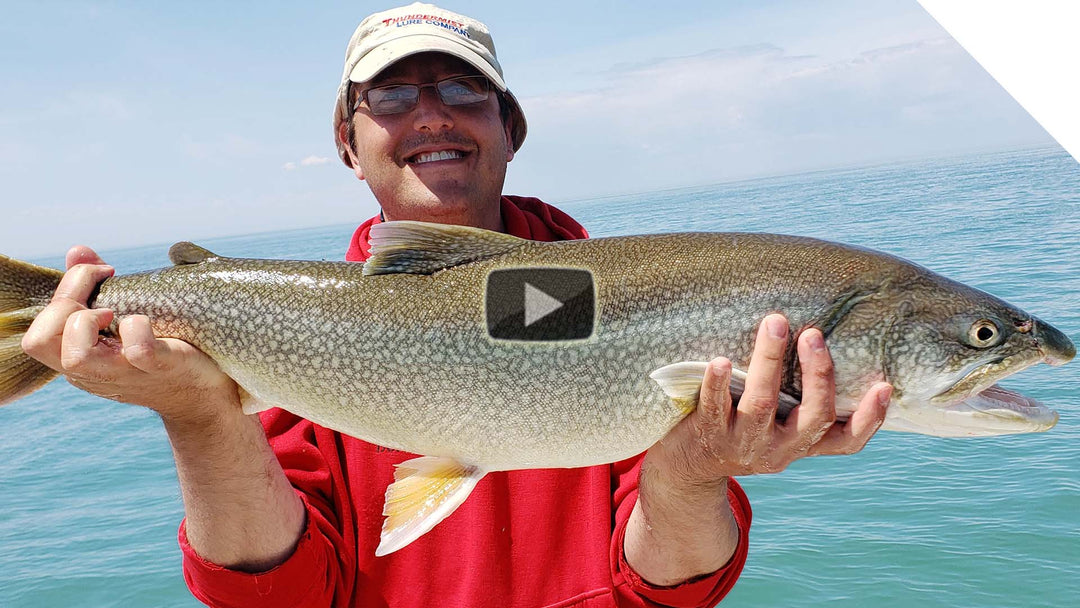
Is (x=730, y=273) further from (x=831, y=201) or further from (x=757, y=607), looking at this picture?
(x=831, y=201)

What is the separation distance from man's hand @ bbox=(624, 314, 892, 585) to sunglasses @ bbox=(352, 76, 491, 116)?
1783 millimetres

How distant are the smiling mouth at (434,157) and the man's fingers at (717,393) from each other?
68.7 inches

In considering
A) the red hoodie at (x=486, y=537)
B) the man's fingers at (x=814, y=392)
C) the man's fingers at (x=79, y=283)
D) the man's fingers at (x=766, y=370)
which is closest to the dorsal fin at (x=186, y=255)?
the man's fingers at (x=79, y=283)

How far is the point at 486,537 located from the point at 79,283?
178cm

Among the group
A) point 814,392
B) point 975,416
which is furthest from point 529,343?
point 975,416

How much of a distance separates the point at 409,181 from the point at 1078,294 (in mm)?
15777

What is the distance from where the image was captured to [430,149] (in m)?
3.43

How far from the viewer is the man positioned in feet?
7.60

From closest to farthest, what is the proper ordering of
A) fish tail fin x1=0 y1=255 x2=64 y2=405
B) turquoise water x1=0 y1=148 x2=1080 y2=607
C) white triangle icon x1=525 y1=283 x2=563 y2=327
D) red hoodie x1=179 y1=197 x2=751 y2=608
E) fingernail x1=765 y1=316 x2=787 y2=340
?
fingernail x1=765 y1=316 x2=787 y2=340, white triangle icon x1=525 y1=283 x2=563 y2=327, fish tail fin x1=0 y1=255 x2=64 y2=405, red hoodie x1=179 y1=197 x2=751 y2=608, turquoise water x1=0 y1=148 x2=1080 y2=607

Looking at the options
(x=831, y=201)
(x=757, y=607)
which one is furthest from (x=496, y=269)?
(x=831, y=201)

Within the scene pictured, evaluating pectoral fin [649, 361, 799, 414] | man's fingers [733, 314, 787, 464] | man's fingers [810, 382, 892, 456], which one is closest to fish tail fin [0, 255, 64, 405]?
pectoral fin [649, 361, 799, 414]

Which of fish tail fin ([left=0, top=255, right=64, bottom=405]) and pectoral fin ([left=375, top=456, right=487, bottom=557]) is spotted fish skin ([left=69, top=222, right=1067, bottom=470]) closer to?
pectoral fin ([left=375, top=456, right=487, bottom=557])

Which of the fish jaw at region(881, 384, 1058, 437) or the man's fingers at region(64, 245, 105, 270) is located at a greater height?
the man's fingers at region(64, 245, 105, 270)

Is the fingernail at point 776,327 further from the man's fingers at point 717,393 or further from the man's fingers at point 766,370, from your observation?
the man's fingers at point 717,393
